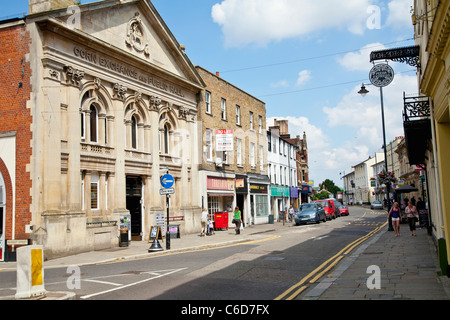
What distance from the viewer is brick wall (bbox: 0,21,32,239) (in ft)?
56.7

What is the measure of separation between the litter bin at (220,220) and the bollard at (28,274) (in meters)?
22.8

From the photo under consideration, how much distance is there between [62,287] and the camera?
10.3 meters

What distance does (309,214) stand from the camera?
3525cm

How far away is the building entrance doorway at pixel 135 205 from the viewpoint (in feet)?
77.8

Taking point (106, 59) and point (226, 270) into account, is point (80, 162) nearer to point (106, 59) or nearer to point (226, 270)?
point (106, 59)

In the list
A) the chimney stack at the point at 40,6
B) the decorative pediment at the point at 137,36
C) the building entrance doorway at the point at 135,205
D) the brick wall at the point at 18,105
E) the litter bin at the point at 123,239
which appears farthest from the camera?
the building entrance doorway at the point at 135,205

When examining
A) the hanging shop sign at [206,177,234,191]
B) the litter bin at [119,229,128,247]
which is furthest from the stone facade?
→ the hanging shop sign at [206,177,234,191]

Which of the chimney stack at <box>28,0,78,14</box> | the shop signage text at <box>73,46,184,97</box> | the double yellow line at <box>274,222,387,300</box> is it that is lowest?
the double yellow line at <box>274,222,387,300</box>

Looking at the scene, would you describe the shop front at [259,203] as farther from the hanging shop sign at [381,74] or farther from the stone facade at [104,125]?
the hanging shop sign at [381,74]

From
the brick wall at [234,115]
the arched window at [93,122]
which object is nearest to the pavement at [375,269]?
the arched window at [93,122]

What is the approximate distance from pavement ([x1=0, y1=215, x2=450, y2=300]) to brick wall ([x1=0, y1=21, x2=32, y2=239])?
221 centimetres

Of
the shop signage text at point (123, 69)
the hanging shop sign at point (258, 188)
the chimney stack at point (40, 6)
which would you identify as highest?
the chimney stack at point (40, 6)

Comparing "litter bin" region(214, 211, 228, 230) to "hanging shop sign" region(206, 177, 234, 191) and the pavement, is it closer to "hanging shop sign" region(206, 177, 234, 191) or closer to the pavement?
"hanging shop sign" region(206, 177, 234, 191)

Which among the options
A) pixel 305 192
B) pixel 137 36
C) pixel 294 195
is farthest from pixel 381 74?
pixel 305 192
